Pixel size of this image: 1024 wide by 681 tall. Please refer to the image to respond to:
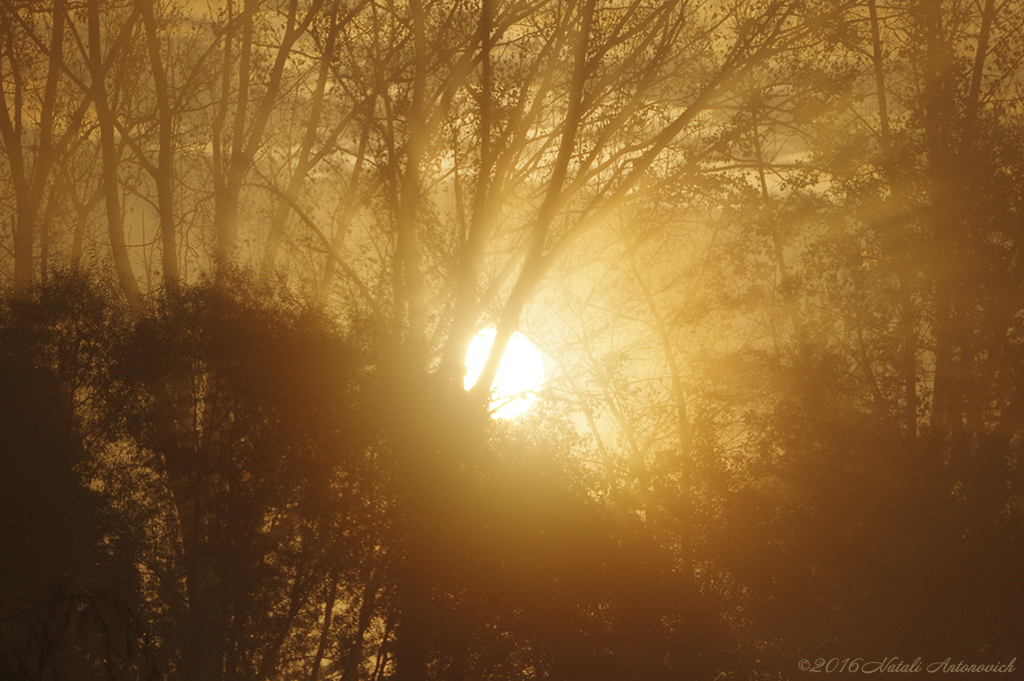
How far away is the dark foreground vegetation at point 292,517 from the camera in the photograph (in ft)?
33.2

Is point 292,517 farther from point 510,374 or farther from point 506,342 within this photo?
point 510,374

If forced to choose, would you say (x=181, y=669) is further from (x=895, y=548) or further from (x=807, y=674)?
(x=895, y=548)

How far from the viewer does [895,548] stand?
15.2 m

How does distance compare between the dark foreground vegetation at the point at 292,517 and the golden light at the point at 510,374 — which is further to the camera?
the golden light at the point at 510,374

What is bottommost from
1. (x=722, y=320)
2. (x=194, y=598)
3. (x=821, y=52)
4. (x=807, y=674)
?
(x=807, y=674)

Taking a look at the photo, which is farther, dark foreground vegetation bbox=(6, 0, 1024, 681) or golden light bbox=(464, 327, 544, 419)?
golden light bbox=(464, 327, 544, 419)

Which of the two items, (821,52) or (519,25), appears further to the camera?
(821,52)

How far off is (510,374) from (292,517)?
4636mm

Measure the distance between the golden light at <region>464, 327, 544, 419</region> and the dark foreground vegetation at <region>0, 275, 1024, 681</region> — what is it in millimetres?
575

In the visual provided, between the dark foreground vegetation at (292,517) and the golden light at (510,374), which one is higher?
the golden light at (510,374)

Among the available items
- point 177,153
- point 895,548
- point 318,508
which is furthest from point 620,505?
point 177,153

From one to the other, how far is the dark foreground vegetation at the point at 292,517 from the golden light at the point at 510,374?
22.6 inches

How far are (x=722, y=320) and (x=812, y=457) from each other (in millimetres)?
3269

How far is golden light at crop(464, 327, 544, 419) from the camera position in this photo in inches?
479
